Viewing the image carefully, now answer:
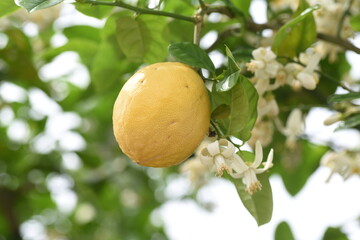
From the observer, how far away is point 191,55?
2.61ft

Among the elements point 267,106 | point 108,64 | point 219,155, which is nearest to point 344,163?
point 267,106

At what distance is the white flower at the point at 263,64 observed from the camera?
2.98ft

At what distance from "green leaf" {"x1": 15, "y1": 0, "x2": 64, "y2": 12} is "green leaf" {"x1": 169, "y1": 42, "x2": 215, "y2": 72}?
0.59 feet

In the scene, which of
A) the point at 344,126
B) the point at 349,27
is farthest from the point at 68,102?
the point at 344,126

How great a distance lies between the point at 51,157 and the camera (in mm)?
2062

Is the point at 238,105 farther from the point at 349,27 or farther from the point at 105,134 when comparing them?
the point at 105,134

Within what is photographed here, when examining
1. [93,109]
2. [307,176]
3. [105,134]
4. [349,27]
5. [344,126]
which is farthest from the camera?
[105,134]

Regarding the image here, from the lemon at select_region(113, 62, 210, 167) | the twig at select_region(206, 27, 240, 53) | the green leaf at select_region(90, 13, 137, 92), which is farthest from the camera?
the green leaf at select_region(90, 13, 137, 92)

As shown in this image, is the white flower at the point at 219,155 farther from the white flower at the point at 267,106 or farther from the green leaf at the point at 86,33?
the green leaf at the point at 86,33

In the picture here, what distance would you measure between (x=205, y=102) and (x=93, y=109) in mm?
1083

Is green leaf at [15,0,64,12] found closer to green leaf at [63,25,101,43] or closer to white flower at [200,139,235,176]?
white flower at [200,139,235,176]

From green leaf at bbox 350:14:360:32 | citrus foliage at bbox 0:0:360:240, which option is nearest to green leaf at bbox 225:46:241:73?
citrus foliage at bbox 0:0:360:240

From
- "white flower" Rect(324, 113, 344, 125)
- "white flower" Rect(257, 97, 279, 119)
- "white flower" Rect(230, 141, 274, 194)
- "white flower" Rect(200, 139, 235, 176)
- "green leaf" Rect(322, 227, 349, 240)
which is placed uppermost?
"white flower" Rect(200, 139, 235, 176)

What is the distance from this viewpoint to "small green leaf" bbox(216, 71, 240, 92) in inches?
28.1
